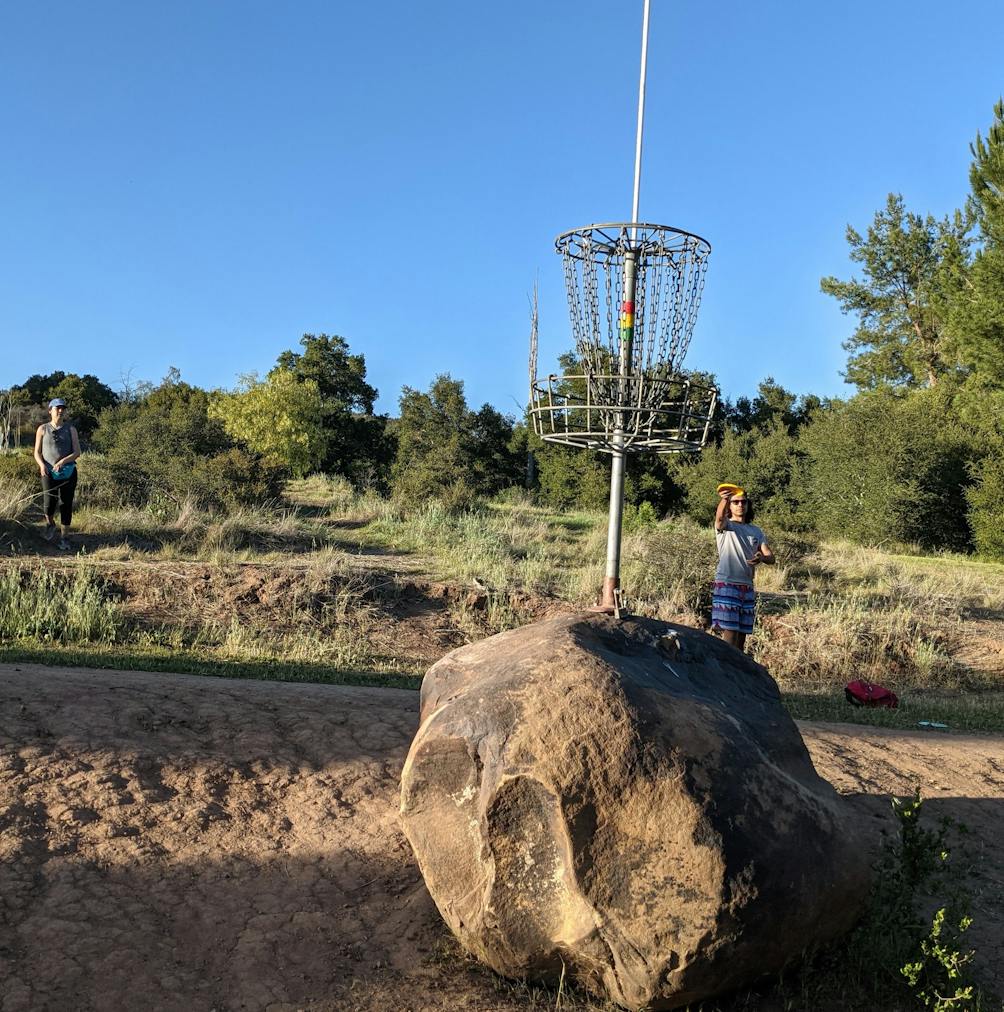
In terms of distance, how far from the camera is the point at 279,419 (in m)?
29.3

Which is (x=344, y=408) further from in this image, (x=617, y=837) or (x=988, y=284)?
(x=617, y=837)

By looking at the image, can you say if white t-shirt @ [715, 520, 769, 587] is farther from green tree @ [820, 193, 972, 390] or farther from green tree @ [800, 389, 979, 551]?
green tree @ [820, 193, 972, 390]

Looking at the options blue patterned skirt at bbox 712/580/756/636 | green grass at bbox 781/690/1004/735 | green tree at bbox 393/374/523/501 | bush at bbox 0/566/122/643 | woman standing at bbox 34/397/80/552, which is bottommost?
green grass at bbox 781/690/1004/735

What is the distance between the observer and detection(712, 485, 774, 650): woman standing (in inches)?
310

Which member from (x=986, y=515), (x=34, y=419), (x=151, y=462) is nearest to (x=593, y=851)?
(x=151, y=462)

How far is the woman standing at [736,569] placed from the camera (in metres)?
7.88

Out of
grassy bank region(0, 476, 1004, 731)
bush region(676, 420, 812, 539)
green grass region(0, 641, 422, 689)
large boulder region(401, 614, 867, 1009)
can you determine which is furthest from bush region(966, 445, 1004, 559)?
large boulder region(401, 614, 867, 1009)

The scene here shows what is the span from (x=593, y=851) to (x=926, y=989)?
144 centimetres

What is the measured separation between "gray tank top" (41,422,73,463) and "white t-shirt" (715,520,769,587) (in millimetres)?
7083

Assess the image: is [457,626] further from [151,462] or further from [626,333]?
[151,462]

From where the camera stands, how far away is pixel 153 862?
13.3 feet

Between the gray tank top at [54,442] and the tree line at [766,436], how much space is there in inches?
262

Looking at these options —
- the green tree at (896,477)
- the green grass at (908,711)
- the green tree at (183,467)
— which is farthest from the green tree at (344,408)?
the green grass at (908,711)

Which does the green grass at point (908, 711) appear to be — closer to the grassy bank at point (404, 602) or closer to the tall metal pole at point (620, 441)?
the grassy bank at point (404, 602)
